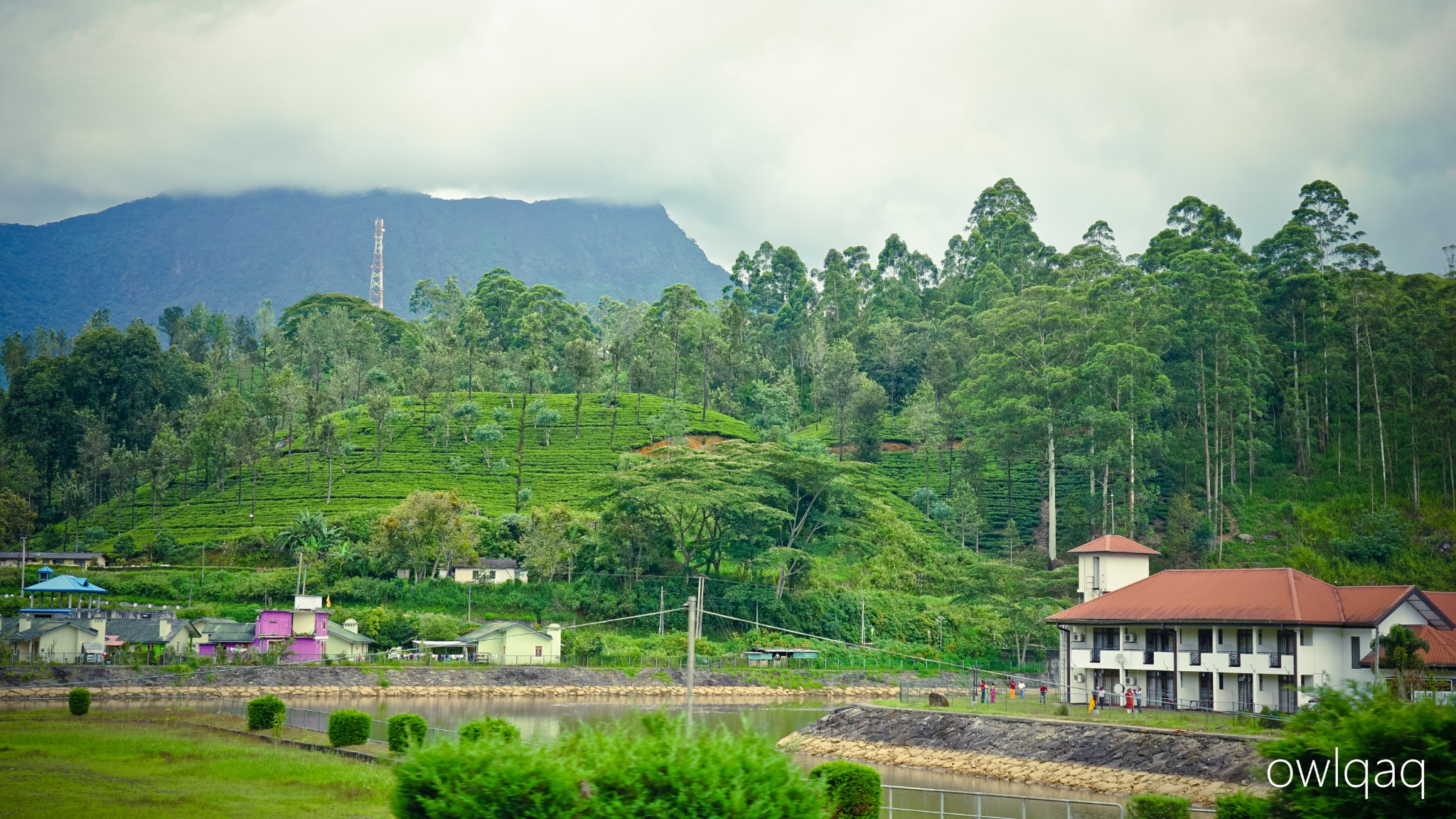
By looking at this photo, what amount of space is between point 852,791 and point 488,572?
4626cm

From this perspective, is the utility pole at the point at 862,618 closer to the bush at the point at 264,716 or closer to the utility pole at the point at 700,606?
the utility pole at the point at 700,606

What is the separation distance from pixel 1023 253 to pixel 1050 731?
3145 inches

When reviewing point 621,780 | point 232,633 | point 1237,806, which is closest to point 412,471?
point 232,633

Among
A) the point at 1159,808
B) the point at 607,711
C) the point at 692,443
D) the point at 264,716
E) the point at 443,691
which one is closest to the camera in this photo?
the point at 1159,808

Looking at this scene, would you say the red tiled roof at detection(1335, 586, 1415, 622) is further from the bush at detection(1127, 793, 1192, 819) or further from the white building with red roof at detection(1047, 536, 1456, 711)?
the bush at detection(1127, 793, 1192, 819)

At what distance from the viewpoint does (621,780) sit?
40.1 feet

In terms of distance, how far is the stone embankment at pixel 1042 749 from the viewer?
28.6 m

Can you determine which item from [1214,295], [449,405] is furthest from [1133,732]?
[449,405]

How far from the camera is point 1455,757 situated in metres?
12.2

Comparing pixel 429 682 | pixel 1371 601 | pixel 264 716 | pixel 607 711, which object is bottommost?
pixel 607 711

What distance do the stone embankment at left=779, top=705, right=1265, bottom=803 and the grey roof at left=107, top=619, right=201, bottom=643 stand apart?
29857 millimetres

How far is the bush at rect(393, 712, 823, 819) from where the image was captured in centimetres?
1207

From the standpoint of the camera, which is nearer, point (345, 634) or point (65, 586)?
point (65, 586)

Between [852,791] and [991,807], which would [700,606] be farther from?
[852,791]
